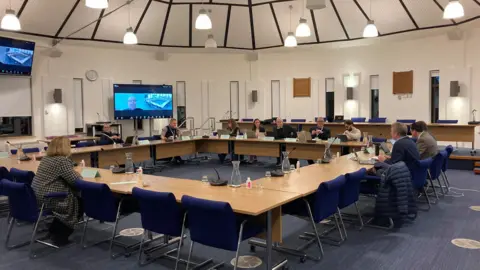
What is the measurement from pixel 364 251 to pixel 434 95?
31.8ft

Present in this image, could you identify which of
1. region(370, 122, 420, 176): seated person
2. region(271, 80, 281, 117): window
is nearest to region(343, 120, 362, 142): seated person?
region(370, 122, 420, 176): seated person

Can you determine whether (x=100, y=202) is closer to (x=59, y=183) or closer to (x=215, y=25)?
(x=59, y=183)

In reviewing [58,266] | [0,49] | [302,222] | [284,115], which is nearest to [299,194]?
[302,222]

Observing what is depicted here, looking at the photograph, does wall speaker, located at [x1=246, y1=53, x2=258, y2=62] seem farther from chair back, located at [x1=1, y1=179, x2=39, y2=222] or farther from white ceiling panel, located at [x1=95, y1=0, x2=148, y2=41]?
chair back, located at [x1=1, y1=179, x2=39, y2=222]

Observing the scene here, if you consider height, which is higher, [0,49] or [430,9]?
[430,9]

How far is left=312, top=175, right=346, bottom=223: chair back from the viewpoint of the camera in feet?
12.8

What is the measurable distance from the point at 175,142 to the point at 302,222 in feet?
17.2

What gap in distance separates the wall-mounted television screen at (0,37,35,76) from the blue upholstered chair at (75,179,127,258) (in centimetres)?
690

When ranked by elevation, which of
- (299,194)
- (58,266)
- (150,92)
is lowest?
(58,266)

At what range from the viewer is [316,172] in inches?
200

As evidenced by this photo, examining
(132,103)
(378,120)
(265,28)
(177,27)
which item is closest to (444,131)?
(378,120)

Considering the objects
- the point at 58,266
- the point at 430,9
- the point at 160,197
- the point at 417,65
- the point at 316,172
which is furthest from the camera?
the point at 417,65

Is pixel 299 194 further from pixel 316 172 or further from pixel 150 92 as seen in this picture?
pixel 150 92

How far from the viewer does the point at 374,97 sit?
13.6 metres
